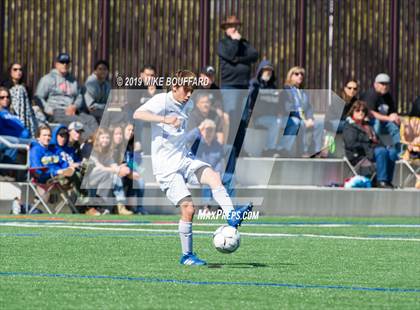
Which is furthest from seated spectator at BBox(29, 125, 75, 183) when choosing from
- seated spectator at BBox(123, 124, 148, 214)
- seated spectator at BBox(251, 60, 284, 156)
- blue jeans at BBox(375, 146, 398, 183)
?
blue jeans at BBox(375, 146, 398, 183)

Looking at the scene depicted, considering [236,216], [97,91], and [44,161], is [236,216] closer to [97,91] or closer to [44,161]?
[44,161]

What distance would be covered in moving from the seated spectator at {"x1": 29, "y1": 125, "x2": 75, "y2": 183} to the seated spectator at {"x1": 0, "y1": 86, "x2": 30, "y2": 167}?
1.12 feet

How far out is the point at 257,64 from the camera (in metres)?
25.0

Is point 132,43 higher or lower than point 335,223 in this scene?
higher

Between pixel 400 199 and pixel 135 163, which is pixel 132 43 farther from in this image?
pixel 400 199

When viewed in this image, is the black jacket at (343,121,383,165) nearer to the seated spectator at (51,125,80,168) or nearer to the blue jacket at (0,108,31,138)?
the seated spectator at (51,125,80,168)

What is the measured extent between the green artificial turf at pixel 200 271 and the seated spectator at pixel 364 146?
5.05 meters

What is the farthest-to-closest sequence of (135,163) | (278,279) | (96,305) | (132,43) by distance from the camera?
1. (132,43)
2. (135,163)
3. (278,279)
4. (96,305)

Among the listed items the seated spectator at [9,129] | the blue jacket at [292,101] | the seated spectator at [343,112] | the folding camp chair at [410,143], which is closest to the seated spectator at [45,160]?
the seated spectator at [9,129]

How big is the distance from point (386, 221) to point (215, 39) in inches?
247

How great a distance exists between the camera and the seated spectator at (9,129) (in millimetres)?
20297

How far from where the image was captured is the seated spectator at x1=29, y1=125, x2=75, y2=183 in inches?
789

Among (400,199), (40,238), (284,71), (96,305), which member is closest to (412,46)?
(284,71)

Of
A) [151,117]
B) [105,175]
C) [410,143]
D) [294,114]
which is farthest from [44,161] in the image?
[151,117]
